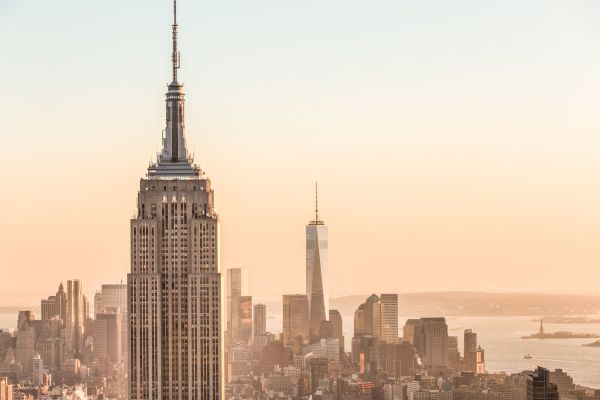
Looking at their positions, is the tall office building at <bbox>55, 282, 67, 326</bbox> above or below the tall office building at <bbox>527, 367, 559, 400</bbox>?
above

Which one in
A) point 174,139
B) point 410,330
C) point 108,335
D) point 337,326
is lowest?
point 108,335

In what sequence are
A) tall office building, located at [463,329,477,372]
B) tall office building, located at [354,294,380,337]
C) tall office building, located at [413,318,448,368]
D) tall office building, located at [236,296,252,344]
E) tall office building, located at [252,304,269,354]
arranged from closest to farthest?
tall office building, located at [236,296,252,344], tall office building, located at [252,304,269,354], tall office building, located at [354,294,380,337], tall office building, located at [463,329,477,372], tall office building, located at [413,318,448,368]

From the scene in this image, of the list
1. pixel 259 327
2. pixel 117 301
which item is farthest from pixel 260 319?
pixel 117 301

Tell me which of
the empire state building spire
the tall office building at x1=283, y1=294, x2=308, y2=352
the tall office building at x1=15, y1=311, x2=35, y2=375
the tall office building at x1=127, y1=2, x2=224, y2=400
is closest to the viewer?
the tall office building at x1=127, y1=2, x2=224, y2=400

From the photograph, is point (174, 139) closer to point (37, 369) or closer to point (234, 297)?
point (234, 297)

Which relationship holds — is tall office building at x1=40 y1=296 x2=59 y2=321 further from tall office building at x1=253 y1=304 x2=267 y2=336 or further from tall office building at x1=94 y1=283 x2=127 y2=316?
tall office building at x1=253 y1=304 x2=267 y2=336

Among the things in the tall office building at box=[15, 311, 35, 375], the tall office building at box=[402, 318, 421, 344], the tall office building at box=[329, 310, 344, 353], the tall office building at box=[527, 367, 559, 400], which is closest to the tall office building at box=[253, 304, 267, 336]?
the tall office building at box=[329, 310, 344, 353]

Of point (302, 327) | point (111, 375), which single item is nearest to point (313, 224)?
point (111, 375)

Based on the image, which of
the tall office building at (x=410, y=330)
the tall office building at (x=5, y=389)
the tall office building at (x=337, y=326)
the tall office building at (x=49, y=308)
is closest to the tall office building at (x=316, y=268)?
the tall office building at (x=337, y=326)
